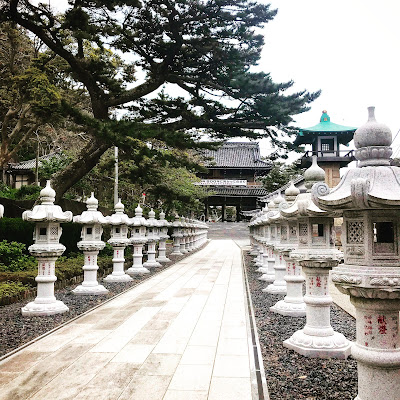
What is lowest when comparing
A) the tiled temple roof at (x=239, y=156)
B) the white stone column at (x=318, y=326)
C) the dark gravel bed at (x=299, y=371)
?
the dark gravel bed at (x=299, y=371)

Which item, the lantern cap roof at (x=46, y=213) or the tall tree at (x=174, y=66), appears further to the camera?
the tall tree at (x=174, y=66)

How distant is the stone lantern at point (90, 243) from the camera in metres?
7.79

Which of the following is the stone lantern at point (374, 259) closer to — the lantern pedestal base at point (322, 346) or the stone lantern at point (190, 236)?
the lantern pedestal base at point (322, 346)

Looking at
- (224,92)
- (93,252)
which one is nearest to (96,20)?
(224,92)

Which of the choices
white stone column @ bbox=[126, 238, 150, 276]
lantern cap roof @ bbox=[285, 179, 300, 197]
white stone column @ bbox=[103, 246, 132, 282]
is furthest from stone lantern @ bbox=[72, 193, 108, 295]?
lantern cap roof @ bbox=[285, 179, 300, 197]

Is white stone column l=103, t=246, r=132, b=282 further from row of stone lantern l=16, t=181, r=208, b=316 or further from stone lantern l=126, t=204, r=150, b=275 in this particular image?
stone lantern l=126, t=204, r=150, b=275

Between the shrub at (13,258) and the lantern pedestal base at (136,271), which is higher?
the shrub at (13,258)

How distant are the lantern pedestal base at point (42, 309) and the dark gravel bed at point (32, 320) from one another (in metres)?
0.09

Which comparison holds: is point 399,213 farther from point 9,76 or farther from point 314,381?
point 9,76

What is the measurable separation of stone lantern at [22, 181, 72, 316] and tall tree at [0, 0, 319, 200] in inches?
122

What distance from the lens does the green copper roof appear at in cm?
2527

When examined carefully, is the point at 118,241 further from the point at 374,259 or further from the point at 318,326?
the point at 374,259

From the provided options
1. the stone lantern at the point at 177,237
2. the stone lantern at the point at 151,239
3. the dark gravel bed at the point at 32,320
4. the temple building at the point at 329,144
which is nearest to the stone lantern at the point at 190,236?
the stone lantern at the point at 177,237

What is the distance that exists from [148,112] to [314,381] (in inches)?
393
